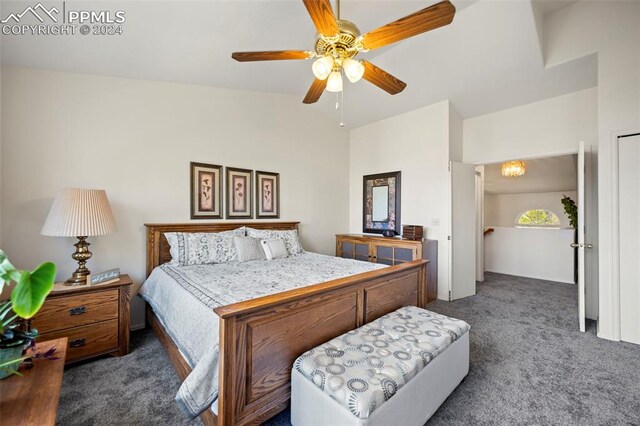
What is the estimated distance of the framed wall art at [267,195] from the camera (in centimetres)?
381

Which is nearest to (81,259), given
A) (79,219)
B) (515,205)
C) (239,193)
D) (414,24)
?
(79,219)

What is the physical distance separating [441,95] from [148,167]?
3.85m

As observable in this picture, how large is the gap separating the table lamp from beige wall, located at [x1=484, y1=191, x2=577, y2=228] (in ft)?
26.8

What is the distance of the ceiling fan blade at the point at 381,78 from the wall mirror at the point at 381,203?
2.23 m

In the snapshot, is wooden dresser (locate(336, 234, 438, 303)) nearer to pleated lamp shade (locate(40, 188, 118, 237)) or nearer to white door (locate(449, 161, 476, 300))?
white door (locate(449, 161, 476, 300))

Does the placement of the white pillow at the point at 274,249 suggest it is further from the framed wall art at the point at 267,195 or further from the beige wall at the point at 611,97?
the beige wall at the point at 611,97

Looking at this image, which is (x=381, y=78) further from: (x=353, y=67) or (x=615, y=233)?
(x=615, y=233)

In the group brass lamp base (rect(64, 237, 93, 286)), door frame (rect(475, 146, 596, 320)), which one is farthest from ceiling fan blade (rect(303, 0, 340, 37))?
door frame (rect(475, 146, 596, 320))

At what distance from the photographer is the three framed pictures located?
10.8 ft

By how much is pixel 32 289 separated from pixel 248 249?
2.38 meters

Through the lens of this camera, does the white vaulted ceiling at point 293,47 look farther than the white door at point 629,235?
No

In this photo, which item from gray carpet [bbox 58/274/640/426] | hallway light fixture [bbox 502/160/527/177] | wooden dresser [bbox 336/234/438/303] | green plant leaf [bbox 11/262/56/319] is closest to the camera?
green plant leaf [bbox 11/262/56/319]

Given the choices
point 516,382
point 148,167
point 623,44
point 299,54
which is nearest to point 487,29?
point 623,44

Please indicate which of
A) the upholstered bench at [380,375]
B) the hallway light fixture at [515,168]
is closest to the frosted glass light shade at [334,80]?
the upholstered bench at [380,375]
